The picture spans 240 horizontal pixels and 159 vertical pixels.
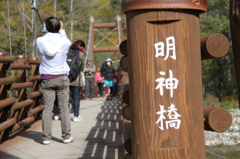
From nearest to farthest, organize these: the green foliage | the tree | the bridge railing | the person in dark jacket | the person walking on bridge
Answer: the person walking on bridge
the bridge railing
the person in dark jacket
the green foliage
the tree

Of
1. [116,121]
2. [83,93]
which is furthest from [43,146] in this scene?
[83,93]

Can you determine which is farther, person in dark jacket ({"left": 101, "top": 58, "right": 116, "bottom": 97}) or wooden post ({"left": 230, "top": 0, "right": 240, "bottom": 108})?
person in dark jacket ({"left": 101, "top": 58, "right": 116, "bottom": 97})

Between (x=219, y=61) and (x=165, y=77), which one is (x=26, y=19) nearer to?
(x=219, y=61)

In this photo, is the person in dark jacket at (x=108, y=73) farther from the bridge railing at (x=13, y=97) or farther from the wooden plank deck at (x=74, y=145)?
the wooden plank deck at (x=74, y=145)

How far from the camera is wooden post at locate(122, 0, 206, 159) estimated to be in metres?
1.73

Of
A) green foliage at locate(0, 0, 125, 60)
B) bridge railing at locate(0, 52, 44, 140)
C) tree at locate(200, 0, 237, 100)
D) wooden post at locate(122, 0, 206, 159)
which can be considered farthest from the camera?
tree at locate(200, 0, 237, 100)

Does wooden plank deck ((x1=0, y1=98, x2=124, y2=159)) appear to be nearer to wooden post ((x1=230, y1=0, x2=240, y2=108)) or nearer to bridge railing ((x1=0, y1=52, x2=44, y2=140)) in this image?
bridge railing ((x1=0, y1=52, x2=44, y2=140))

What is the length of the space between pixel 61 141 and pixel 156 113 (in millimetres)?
3516

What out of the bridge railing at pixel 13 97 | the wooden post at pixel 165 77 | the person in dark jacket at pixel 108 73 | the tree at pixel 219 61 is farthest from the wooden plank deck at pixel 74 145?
the tree at pixel 219 61

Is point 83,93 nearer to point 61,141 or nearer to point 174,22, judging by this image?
point 61,141

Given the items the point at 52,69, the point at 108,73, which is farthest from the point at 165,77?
the point at 108,73

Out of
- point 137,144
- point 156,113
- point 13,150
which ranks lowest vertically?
point 13,150

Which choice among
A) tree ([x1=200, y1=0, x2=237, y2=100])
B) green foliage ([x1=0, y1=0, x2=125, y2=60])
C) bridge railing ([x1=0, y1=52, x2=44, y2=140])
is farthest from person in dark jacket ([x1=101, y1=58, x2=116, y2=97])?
tree ([x1=200, y1=0, x2=237, y2=100])

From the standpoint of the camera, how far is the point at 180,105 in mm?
1743
